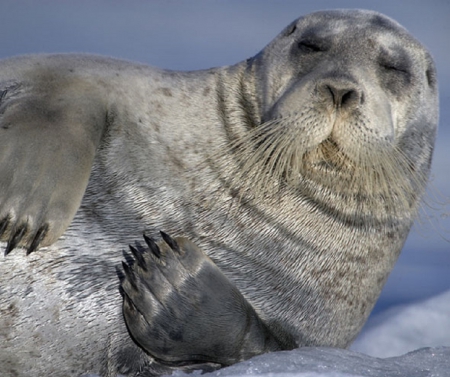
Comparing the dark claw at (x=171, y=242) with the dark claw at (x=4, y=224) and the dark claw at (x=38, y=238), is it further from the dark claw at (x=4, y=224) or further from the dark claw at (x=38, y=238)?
the dark claw at (x=4, y=224)

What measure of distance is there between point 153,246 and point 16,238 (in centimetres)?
80

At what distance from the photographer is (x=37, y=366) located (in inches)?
204

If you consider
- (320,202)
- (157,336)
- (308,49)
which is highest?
(308,49)

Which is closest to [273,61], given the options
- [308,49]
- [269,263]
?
[308,49]

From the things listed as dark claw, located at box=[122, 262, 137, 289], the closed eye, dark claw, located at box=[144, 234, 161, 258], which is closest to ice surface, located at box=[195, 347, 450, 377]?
Result: dark claw, located at box=[122, 262, 137, 289]

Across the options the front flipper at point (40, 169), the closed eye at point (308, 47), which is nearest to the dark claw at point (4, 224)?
the front flipper at point (40, 169)

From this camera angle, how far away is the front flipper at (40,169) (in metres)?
4.84

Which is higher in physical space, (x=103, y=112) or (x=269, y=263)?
(x=103, y=112)

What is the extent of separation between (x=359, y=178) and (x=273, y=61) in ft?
3.57

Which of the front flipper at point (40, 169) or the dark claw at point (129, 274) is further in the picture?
the dark claw at point (129, 274)

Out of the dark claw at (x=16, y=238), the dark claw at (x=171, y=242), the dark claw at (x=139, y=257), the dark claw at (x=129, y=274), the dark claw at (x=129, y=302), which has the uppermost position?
the dark claw at (x=171, y=242)

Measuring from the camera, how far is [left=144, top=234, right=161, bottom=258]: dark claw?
16.7 feet

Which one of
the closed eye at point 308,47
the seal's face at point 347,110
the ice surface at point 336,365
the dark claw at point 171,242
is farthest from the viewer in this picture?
the closed eye at point 308,47

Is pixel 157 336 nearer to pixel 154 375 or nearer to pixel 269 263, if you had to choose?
pixel 154 375
